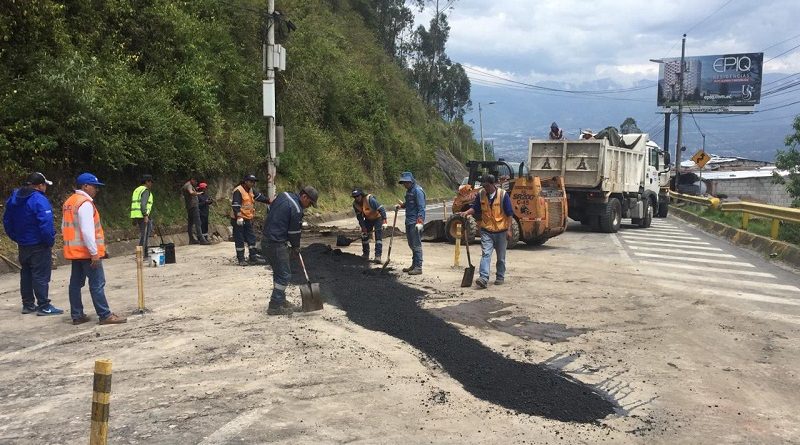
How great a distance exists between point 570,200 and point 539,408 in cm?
1442

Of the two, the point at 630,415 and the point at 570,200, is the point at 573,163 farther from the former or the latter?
the point at 630,415

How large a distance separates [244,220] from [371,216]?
2408 millimetres

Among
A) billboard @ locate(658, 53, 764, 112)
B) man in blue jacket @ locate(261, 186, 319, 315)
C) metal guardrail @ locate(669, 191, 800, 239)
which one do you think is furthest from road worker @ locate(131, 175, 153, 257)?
billboard @ locate(658, 53, 764, 112)

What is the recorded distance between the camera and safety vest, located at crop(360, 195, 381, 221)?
11.1 meters

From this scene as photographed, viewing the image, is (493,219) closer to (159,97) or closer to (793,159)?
(159,97)

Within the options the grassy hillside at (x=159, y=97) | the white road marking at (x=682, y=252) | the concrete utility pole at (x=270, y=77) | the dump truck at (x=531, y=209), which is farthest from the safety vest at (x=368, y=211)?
the concrete utility pole at (x=270, y=77)

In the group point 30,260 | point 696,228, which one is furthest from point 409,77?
point 30,260

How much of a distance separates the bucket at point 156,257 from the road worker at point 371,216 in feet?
12.3

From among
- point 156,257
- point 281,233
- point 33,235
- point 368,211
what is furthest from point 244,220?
point 33,235

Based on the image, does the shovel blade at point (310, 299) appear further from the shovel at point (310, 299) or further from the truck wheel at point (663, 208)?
the truck wheel at point (663, 208)

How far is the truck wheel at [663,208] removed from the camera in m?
25.6

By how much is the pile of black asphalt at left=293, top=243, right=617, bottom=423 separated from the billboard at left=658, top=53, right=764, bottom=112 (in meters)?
56.4

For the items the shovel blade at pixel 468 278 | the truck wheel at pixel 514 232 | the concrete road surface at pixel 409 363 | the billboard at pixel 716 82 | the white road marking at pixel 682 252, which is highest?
the billboard at pixel 716 82

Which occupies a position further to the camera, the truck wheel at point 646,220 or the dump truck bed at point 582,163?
the truck wheel at point 646,220
